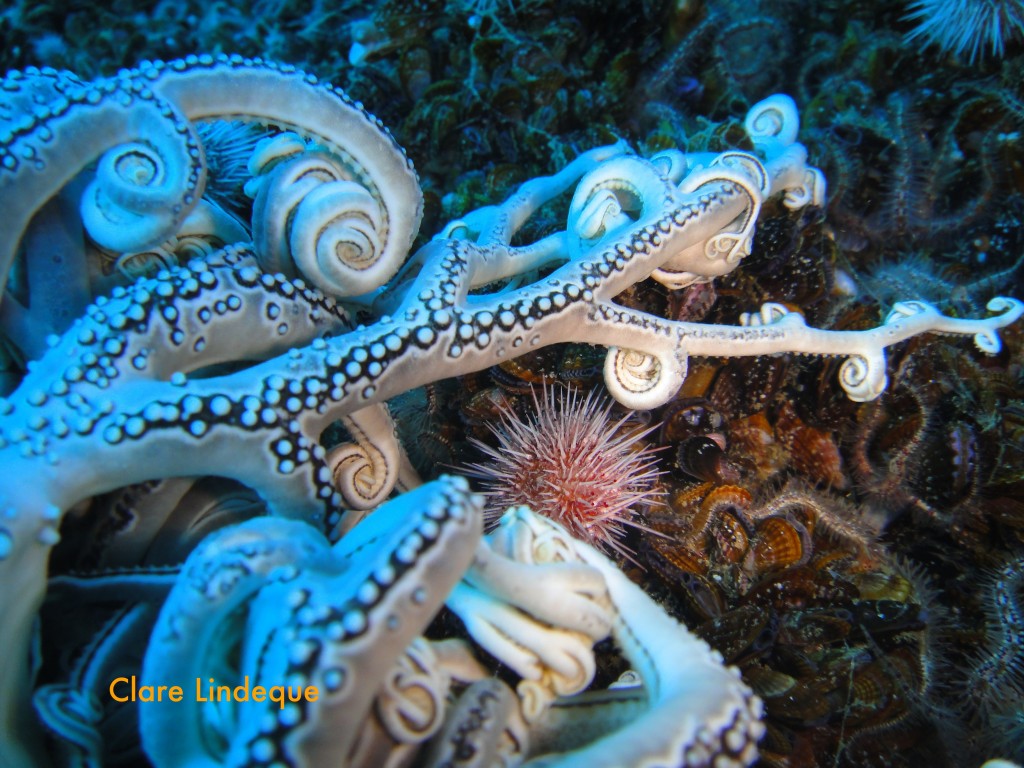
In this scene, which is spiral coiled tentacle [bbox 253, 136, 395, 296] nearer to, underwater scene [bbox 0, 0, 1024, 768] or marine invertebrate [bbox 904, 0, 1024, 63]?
underwater scene [bbox 0, 0, 1024, 768]

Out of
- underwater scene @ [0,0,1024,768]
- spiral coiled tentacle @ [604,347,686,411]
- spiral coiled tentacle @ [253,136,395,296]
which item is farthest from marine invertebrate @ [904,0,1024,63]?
spiral coiled tentacle @ [253,136,395,296]

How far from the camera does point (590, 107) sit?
3.28m

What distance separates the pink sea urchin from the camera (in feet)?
7.27

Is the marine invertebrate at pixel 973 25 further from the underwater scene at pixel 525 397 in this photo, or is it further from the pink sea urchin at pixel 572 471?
the pink sea urchin at pixel 572 471

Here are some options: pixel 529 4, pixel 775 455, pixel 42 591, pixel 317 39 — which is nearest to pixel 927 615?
pixel 775 455

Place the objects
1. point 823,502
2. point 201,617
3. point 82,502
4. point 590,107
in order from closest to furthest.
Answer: point 201,617 < point 82,502 < point 823,502 < point 590,107

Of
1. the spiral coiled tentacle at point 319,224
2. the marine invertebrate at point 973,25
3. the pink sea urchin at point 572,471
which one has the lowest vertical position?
the pink sea urchin at point 572,471

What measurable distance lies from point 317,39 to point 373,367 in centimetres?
376

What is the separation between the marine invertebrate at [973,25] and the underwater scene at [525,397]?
2cm

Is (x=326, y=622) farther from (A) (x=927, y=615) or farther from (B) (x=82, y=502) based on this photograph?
(A) (x=927, y=615)

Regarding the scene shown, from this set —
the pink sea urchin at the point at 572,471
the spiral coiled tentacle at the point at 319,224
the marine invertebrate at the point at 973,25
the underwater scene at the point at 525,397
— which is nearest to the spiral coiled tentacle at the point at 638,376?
the underwater scene at the point at 525,397

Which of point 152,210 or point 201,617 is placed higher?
point 152,210

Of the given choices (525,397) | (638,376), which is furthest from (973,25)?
(525,397)

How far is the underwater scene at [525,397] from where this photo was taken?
1.25m
